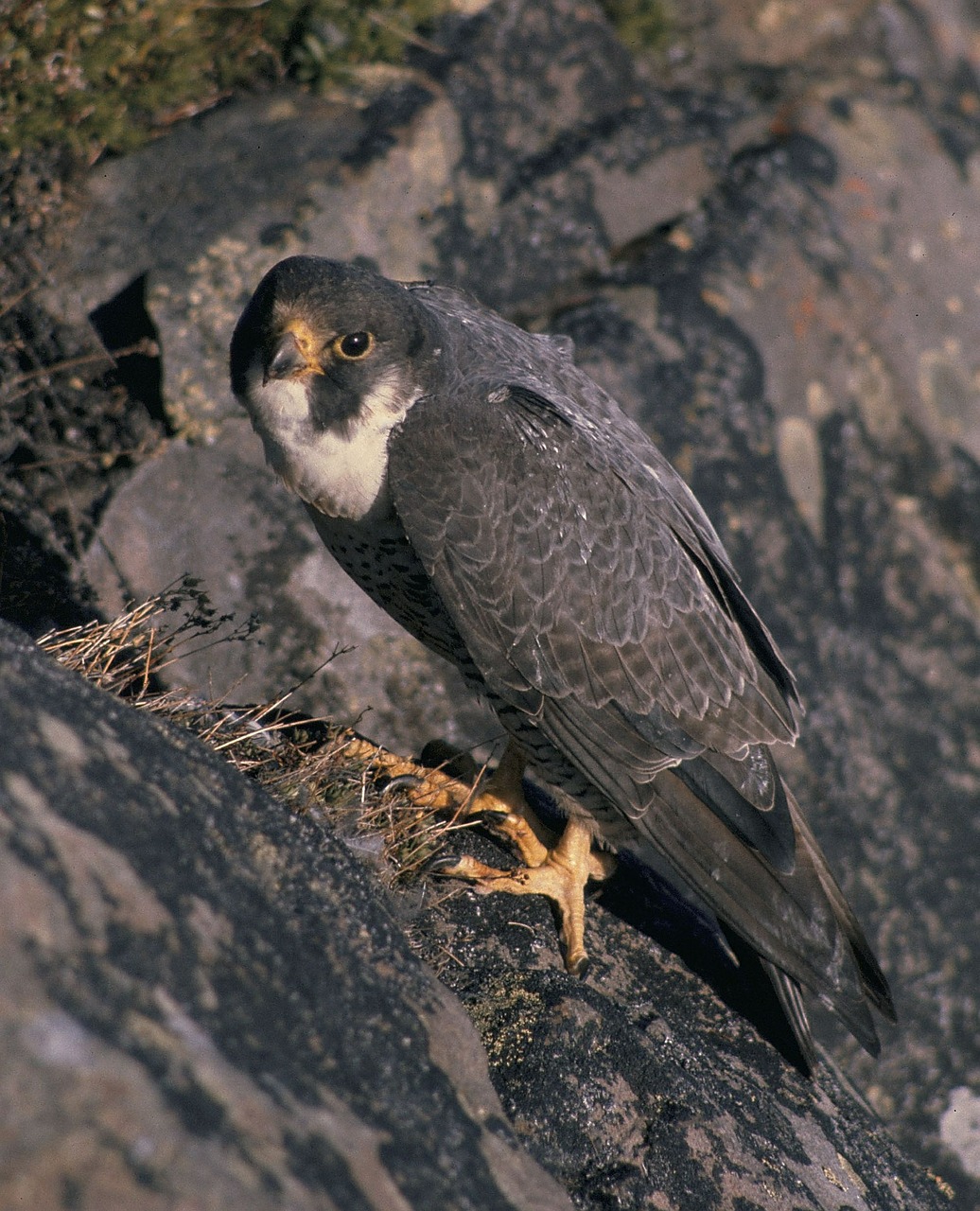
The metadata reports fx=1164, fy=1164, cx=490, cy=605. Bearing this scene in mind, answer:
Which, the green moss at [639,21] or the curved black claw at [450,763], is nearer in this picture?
the curved black claw at [450,763]

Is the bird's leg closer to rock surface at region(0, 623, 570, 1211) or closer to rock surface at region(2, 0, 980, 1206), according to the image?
rock surface at region(0, 623, 570, 1211)

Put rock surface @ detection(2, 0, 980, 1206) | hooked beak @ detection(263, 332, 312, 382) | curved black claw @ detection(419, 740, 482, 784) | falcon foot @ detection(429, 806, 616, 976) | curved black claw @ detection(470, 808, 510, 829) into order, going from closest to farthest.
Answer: hooked beak @ detection(263, 332, 312, 382) → falcon foot @ detection(429, 806, 616, 976) → curved black claw @ detection(470, 808, 510, 829) → curved black claw @ detection(419, 740, 482, 784) → rock surface @ detection(2, 0, 980, 1206)

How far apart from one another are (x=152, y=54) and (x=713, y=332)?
9.33 feet

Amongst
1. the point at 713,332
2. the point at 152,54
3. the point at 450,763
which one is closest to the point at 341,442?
the point at 450,763

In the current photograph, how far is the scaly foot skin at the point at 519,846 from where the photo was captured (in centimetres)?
328

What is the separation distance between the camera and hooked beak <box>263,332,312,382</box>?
2922mm

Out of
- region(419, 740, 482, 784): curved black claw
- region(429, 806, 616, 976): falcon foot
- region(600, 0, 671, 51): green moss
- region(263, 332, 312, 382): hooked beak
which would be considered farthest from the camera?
region(600, 0, 671, 51): green moss

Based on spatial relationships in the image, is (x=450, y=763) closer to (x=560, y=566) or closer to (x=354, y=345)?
(x=560, y=566)

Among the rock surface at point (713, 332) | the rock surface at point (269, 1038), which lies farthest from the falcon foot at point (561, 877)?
the rock surface at point (713, 332)

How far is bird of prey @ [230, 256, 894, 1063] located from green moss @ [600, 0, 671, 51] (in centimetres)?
397

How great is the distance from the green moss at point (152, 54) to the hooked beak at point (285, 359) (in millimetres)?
2525

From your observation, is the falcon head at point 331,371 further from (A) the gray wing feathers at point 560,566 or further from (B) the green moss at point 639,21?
(B) the green moss at point 639,21

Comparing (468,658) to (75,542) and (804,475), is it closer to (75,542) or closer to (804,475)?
(75,542)

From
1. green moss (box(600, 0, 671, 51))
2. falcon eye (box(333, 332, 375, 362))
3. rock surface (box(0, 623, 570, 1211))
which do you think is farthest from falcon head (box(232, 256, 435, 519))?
green moss (box(600, 0, 671, 51))
